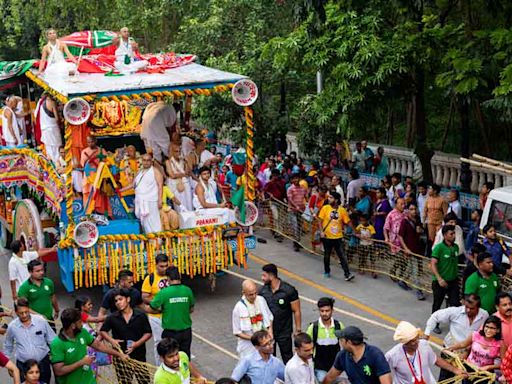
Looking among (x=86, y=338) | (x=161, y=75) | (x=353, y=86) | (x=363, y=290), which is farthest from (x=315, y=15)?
(x=86, y=338)

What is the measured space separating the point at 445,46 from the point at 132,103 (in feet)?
18.7


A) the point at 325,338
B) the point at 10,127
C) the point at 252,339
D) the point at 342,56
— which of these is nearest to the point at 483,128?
the point at 342,56

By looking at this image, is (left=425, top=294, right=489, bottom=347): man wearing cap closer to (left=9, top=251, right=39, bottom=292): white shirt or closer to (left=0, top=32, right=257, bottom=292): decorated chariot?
(left=0, top=32, right=257, bottom=292): decorated chariot

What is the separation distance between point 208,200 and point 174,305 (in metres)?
4.09

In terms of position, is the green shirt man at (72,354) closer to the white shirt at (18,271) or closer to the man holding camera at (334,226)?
the white shirt at (18,271)

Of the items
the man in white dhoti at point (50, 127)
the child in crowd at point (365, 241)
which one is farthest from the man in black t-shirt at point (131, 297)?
the child in crowd at point (365, 241)

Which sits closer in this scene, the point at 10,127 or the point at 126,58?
the point at 126,58

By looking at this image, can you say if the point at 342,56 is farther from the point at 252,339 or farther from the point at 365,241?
the point at 252,339

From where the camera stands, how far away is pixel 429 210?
1566 cm

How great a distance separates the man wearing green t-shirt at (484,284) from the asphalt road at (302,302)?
1741mm

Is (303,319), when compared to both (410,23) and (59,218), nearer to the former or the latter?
(59,218)

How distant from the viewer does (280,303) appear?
34.4 ft

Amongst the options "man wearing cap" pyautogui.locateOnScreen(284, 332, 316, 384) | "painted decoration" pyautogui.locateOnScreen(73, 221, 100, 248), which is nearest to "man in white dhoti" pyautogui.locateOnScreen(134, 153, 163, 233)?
"painted decoration" pyautogui.locateOnScreen(73, 221, 100, 248)

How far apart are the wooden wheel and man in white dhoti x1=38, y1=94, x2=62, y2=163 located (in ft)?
3.07
